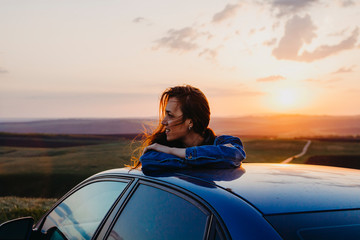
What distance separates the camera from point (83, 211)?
9.87 feet

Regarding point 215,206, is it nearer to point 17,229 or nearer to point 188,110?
point 17,229

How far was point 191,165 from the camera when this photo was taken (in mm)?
2803

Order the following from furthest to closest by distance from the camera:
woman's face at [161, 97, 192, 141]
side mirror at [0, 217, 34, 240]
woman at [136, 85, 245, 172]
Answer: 1. woman's face at [161, 97, 192, 141]
2. woman at [136, 85, 245, 172]
3. side mirror at [0, 217, 34, 240]

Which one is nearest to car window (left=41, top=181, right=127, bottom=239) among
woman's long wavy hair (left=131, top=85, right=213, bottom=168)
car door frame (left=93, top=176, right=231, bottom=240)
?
car door frame (left=93, top=176, right=231, bottom=240)

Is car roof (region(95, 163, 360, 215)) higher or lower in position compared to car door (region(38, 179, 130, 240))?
higher

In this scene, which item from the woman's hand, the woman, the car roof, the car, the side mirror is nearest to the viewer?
the car

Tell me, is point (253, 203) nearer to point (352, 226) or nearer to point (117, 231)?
point (352, 226)

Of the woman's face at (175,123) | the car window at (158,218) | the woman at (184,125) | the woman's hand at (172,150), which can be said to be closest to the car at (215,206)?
the car window at (158,218)

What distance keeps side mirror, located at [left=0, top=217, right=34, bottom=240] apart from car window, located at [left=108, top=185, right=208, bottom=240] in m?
0.83

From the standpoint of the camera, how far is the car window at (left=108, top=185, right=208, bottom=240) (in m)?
1.84

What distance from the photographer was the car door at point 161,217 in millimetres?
1775

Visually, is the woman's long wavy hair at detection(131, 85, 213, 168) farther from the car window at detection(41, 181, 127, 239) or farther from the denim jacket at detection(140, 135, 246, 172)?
the denim jacket at detection(140, 135, 246, 172)

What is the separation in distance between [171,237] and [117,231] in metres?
0.54

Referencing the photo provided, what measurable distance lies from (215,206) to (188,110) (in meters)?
1.93
